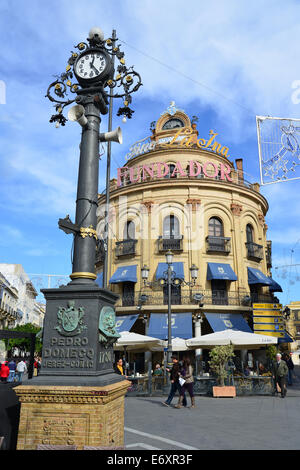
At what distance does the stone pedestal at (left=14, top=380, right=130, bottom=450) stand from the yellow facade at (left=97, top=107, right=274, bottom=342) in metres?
19.2

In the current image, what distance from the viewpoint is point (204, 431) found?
291 inches

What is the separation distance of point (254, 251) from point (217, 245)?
3225 millimetres

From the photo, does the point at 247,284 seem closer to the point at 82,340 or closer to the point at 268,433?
the point at 268,433

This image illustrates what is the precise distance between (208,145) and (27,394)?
88.8ft

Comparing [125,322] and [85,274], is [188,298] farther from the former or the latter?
[85,274]

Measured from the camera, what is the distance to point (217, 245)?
2534cm

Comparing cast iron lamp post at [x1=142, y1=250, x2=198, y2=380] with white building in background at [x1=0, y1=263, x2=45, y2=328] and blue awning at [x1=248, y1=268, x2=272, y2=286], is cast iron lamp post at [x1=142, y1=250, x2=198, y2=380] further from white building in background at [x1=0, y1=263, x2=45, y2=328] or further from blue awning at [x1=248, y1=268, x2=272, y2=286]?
white building in background at [x1=0, y1=263, x2=45, y2=328]

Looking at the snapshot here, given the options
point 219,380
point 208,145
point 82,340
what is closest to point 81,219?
point 82,340

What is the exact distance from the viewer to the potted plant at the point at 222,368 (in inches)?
553

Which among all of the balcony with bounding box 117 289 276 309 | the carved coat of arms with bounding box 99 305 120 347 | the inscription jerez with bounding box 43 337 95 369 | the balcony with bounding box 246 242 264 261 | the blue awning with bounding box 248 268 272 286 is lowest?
the inscription jerez with bounding box 43 337 95 369

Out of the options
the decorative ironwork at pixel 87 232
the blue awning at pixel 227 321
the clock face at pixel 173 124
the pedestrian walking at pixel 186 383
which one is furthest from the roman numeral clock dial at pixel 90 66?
the clock face at pixel 173 124

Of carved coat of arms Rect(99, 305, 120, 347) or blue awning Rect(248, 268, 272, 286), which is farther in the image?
blue awning Rect(248, 268, 272, 286)

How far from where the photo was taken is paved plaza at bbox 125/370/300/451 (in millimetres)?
6250

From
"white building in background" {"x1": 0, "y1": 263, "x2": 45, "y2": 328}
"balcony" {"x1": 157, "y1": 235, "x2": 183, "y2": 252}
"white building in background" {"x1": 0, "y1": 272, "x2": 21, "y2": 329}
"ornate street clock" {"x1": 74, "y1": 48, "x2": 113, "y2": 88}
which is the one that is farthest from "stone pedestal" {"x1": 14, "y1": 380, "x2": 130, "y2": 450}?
"white building in background" {"x1": 0, "y1": 263, "x2": 45, "y2": 328}
